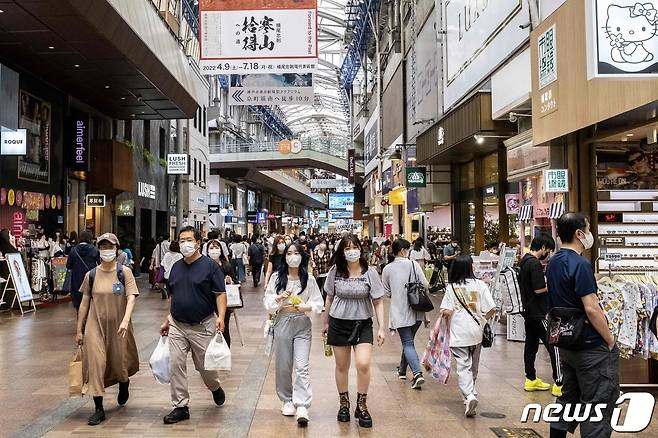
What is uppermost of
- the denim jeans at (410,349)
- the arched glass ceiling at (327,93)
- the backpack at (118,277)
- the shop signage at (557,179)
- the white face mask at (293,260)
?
the arched glass ceiling at (327,93)

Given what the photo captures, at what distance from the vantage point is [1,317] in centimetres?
1183

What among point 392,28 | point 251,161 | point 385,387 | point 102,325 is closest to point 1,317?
point 102,325

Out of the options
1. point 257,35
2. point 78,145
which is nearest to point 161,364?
point 257,35

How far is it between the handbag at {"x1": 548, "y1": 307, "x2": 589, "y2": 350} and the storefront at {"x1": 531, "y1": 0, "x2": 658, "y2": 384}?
2.91 metres

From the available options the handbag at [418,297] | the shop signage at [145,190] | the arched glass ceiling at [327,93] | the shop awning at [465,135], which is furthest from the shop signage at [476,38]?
the shop signage at [145,190]

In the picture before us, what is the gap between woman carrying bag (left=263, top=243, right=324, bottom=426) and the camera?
524 cm

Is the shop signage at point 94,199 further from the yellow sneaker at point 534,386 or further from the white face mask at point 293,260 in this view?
the yellow sneaker at point 534,386

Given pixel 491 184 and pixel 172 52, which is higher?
pixel 172 52

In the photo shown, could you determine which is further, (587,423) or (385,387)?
(385,387)

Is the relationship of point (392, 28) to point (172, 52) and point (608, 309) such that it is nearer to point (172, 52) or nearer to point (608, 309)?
point (172, 52)

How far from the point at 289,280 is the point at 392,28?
23.9m

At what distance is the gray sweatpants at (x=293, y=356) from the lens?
523cm

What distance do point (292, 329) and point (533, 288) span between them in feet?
8.49

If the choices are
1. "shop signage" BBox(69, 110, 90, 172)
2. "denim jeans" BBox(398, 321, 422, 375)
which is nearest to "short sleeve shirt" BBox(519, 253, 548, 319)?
"denim jeans" BBox(398, 321, 422, 375)
